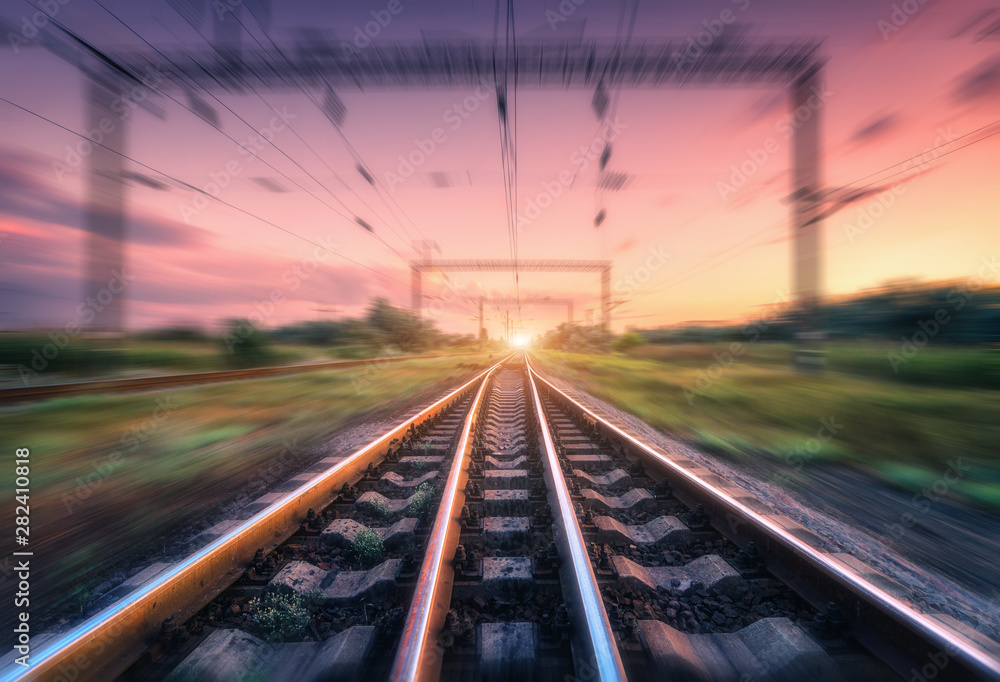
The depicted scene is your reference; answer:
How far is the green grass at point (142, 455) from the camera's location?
334cm

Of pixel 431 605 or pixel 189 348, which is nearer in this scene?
pixel 431 605

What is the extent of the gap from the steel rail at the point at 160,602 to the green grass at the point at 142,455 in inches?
49.3

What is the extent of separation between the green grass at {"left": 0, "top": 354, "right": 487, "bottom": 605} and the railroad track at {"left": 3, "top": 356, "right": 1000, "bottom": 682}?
1.49 m

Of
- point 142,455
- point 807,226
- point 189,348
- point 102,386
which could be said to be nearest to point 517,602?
point 142,455

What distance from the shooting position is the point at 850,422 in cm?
718

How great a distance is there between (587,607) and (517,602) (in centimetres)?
52

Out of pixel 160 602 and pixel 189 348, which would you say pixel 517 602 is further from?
pixel 189 348

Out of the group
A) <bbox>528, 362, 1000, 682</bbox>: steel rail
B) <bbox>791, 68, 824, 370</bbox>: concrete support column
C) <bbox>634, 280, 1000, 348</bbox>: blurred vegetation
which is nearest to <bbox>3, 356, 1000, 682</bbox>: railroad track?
<bbox>528, 362, 1000, 682</bbox>: steel rail

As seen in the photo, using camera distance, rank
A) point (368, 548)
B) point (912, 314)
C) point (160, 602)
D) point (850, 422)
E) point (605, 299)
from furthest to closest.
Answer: point (605, 299) < point (912, 314) < point (850, 422) < point (368, 548) < point (160, 602)

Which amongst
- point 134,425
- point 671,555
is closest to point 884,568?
point 671,555

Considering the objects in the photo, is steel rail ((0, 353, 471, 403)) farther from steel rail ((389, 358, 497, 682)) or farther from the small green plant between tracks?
steel rail ((389, 358, 497, 682))

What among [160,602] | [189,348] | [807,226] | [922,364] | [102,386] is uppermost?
[807,226]

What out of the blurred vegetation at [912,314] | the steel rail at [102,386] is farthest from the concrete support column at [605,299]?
the steel rail at [102,386]

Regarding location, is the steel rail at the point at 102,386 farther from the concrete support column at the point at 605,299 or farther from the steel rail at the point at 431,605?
the concrete support column at the point at 605,299
